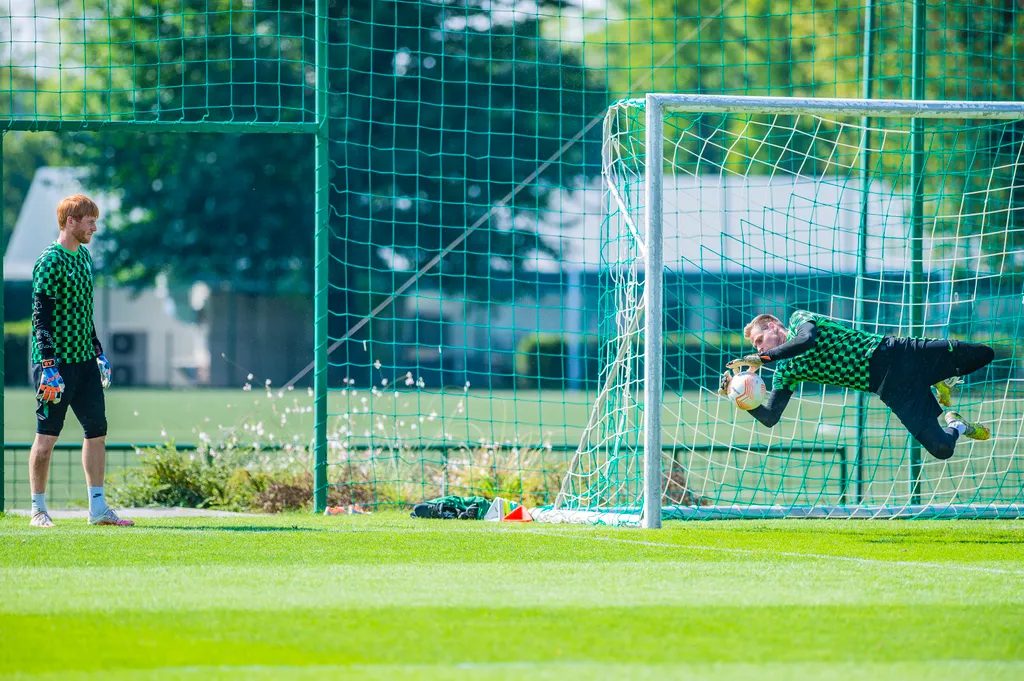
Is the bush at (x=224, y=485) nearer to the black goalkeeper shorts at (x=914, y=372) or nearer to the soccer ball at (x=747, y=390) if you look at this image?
the soccer ball at (x=747, y=390)

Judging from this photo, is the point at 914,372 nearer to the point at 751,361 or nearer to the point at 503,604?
the point at 751,361

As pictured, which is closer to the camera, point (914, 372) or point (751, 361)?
Result: point (751, 361)

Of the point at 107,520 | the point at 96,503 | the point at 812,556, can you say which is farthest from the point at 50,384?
the point at 812,556

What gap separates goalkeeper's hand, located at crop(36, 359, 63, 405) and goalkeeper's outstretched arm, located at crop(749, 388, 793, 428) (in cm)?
428

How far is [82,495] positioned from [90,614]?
8.79 m

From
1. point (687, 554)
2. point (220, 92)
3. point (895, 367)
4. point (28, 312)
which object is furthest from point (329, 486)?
point (28, 312)

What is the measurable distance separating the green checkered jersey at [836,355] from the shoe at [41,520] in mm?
4703

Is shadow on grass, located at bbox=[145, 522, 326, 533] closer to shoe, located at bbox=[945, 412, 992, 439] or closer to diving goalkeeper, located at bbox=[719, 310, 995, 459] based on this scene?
diving goalkeeper, located at bbox=[719, 310, 995, 459]

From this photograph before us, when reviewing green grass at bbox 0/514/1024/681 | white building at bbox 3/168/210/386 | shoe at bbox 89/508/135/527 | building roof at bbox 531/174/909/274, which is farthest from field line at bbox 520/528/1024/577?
white building at bbox 3/168/210/386

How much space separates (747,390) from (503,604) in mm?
3111

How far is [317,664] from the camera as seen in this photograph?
3.85m

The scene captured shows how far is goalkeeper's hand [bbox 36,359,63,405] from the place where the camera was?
274 inches

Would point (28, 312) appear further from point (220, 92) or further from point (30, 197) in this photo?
point (220, 92)

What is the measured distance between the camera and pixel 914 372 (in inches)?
295
